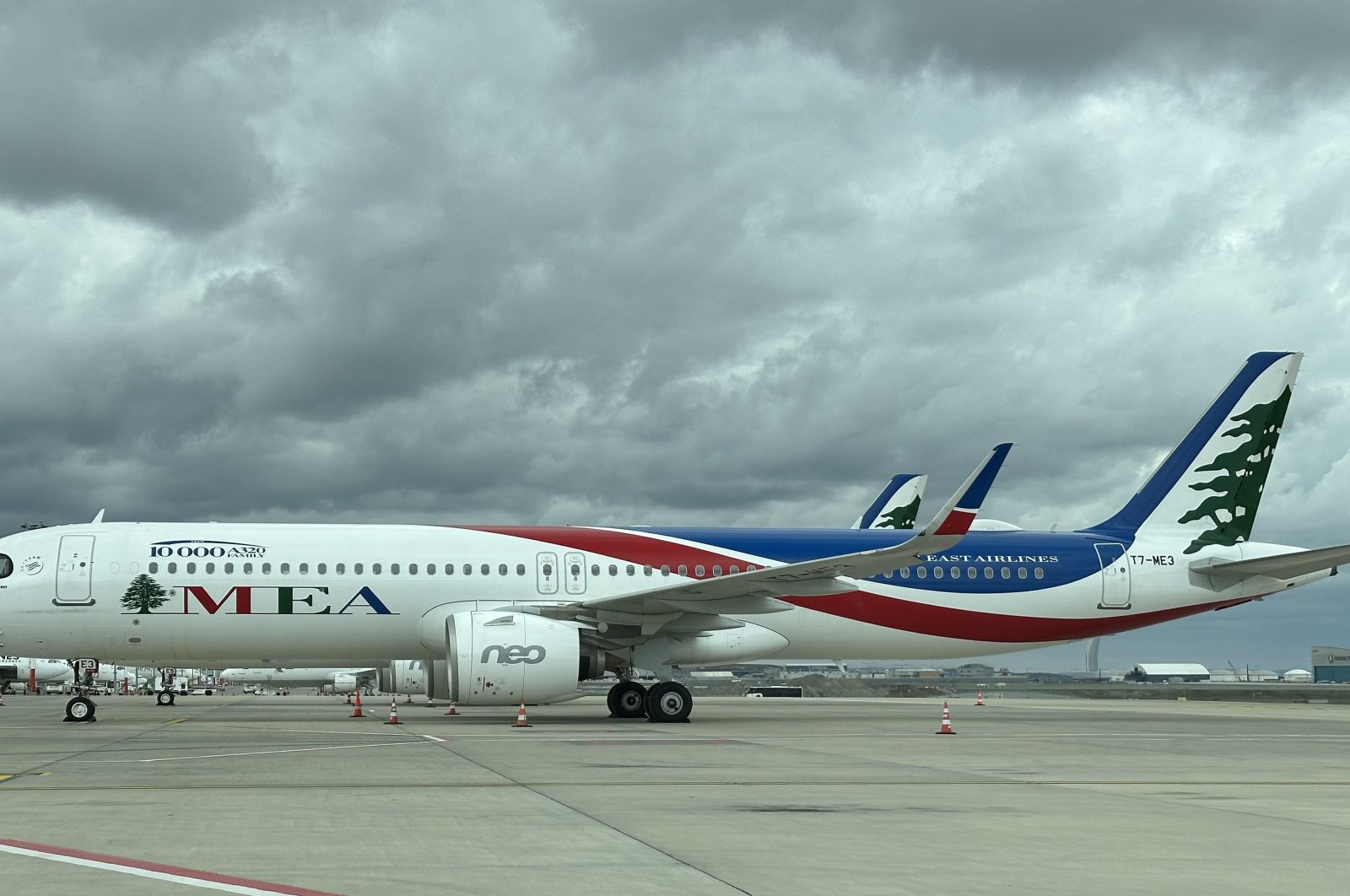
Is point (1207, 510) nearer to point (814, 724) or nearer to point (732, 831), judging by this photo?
point (814, 724)

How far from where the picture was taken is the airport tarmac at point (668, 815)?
7.21 metres

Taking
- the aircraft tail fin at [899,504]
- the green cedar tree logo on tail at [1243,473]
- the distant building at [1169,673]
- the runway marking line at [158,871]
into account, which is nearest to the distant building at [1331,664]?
the distant building at [1169,673]

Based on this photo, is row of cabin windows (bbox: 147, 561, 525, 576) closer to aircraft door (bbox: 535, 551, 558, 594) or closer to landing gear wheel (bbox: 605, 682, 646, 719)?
aircraft door (bbox: 535, 551, 558, 594)

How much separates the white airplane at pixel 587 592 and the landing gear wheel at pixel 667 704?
0.03 m

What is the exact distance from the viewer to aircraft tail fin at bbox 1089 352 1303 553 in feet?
98.8

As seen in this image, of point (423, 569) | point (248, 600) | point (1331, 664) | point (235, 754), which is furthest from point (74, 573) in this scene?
point (1331, 664)

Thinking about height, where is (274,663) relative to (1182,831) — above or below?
above

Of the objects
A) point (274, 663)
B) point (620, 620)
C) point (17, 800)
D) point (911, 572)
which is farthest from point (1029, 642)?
point (17, 800)

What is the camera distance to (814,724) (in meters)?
25.1

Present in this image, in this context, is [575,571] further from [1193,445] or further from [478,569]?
[1193,445]

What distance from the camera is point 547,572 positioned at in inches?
1028

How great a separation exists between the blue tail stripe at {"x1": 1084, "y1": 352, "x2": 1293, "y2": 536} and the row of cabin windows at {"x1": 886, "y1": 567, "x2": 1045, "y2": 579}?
10.2 feet

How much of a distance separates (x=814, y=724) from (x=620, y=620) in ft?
13.9

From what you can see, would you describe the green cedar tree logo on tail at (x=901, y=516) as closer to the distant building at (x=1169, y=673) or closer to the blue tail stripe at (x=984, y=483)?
the blue tail stripe at (x=984, y=483)
